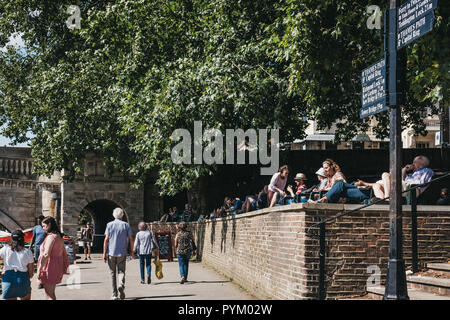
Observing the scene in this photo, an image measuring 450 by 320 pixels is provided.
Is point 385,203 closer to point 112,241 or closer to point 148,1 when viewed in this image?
point 112,241

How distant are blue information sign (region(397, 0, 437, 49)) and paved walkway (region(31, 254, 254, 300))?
21.5 feet

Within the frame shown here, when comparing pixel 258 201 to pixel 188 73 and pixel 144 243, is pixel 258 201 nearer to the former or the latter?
pixel 144 243

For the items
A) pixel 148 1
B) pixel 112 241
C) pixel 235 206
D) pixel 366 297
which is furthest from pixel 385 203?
pixel 148 1

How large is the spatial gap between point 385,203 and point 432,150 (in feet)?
66.6

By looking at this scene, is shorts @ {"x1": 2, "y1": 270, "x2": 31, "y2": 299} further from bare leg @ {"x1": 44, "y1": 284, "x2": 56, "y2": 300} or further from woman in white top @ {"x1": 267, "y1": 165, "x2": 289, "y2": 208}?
A: woman in white top @ {"x1": 267, "y1": 165, "x2": 289, "y2": 208}

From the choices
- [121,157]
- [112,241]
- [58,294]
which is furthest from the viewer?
[121,157]

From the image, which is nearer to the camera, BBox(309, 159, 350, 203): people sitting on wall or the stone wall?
BBox(309, 159, 350, 203): people sitting on wall

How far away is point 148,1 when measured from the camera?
72.5 feet

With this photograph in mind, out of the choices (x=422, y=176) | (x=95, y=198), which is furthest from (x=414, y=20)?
(x=95, y=198)

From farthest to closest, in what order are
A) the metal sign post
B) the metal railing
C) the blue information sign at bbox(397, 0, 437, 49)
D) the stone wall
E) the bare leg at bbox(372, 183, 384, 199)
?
the stone wall → the bare leg at bbox(372, 183, 384, 199) → the metal railing → the metal sign post → the blue information sign at bbox(397, 0, 437, 49)

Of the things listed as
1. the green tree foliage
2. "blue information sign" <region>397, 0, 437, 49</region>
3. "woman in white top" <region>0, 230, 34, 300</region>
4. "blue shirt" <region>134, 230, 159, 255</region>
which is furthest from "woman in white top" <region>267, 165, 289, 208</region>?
"blue information sign" <region>397, 0, 437, 49</region>

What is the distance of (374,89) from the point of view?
25.7 feet

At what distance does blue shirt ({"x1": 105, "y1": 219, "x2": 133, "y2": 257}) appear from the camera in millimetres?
12297

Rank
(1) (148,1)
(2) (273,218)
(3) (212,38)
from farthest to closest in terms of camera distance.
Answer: (1) (148,1) → (3) (212,38) → (2) (273,218)
